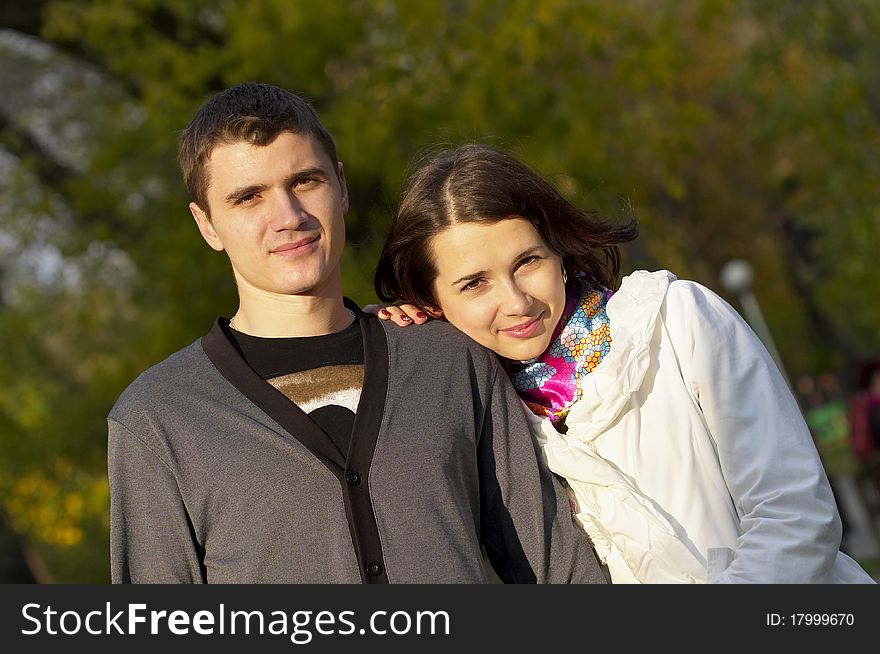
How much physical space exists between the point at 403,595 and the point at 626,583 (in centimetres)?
58

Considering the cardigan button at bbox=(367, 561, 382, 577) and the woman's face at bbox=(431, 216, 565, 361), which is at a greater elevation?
the woman's face at bbox=(431, 216, 565, 361)

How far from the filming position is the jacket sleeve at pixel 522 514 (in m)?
3.09

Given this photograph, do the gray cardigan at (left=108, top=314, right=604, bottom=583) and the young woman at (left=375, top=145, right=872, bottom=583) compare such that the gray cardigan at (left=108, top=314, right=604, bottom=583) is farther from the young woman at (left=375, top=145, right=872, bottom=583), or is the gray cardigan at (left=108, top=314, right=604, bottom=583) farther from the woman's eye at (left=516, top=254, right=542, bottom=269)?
the woman's eye at (left=516, top=254, right=542, bottom=269)

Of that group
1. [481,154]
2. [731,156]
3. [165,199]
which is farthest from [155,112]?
[731,156]

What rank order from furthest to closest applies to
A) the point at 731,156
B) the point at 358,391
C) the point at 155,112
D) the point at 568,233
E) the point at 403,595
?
the point at 731,156
the point at 155,112
the point at 568,233
the point at 358,391
the point at 403,595

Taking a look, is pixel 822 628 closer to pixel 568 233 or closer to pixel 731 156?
Answer: pixel 568 233

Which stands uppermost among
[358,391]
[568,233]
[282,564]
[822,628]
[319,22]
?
[319,22]

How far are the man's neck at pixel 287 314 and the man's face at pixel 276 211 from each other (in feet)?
0.09

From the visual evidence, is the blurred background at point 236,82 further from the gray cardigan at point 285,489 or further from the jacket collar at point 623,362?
the gray cardigan at point 285,489

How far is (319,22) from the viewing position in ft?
31.1

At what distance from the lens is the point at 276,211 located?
305 cm

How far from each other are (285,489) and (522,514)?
596 millimetres

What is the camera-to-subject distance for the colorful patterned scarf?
3.27 metres

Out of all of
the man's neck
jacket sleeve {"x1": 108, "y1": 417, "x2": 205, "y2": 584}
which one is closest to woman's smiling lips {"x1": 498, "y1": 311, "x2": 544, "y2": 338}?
the man's neck
